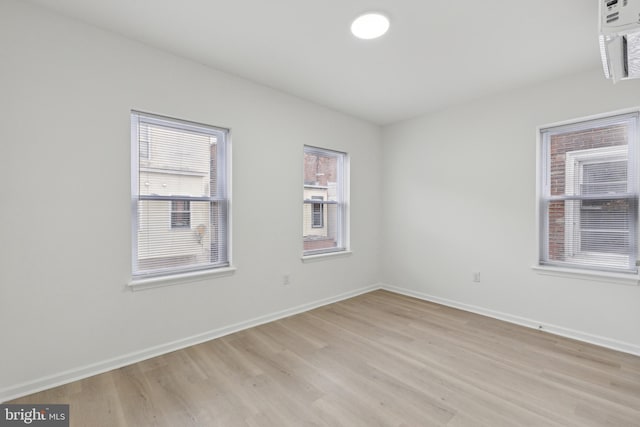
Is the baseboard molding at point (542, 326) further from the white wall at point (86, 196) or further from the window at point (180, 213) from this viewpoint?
the window at point (180, 213)

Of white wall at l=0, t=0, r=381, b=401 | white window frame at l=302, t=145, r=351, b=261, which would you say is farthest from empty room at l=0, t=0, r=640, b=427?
white window frame at l=302, t=145, r=351, b=261

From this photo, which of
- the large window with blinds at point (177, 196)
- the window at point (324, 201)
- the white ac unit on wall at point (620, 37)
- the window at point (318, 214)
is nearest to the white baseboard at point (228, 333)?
the large window with blinds at point (177, 196)

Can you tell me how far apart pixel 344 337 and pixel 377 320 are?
2.04 ft

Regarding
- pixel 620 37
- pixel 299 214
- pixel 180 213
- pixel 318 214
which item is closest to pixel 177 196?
pixel 180 213

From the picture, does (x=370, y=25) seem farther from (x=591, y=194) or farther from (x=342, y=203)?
(x=591, y=194)

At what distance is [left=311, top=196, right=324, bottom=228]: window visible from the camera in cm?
398

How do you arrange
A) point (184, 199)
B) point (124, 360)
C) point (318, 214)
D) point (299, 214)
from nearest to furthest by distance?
point (124, 360)
point (184, 199)
point (299, 214)
point (318, 214)

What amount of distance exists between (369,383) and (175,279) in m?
1.92

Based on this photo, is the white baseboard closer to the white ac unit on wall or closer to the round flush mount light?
the white ac unit on wall

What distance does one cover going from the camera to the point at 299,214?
3.67m

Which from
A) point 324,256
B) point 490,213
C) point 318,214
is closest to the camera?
point 490,213

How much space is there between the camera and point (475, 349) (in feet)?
8.86

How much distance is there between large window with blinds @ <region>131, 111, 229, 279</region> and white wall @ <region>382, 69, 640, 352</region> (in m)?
2.76

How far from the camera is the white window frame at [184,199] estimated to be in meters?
2.50
